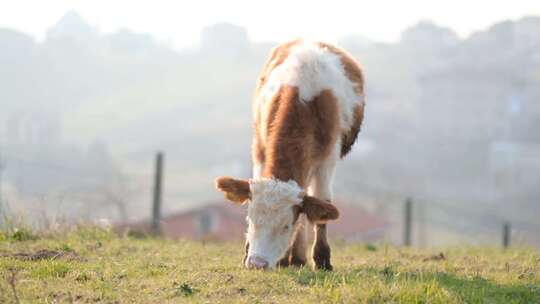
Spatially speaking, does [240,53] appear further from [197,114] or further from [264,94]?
[264,94]

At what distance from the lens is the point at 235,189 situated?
8148 mm

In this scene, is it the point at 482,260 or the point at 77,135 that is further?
the point at 77,135

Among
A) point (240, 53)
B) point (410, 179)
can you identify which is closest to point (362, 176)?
point (410, 179)

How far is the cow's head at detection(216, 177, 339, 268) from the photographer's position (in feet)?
26.1

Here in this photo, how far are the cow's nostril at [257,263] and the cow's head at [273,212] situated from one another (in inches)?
0.5

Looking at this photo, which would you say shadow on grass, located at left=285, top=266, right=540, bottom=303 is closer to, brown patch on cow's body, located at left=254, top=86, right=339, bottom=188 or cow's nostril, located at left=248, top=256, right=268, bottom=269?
cow's nostril, located at left=248, top=256, right=268, bottom=269

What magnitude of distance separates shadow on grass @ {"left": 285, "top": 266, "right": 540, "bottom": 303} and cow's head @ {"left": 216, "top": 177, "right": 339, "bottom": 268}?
1.08ft

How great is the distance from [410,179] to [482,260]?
89177 millimetres

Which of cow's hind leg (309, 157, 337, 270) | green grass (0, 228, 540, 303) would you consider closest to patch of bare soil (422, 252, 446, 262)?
green grass (0, 228, 540, 303)

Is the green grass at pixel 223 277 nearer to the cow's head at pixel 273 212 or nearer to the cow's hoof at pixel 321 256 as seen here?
the cow's hoof at pixel 321 256

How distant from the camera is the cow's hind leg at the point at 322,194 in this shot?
8.73 meters

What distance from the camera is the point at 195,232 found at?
49.7 metres

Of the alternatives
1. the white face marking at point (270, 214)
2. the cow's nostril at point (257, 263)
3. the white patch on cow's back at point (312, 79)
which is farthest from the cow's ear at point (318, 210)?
the white patch on cow's back at point (312, 79)

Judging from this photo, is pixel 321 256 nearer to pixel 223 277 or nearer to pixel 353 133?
pixel 223 277
